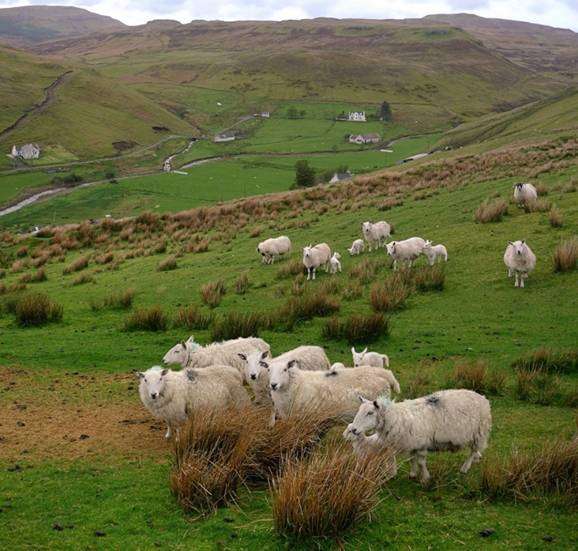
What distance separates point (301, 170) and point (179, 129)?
91591mm

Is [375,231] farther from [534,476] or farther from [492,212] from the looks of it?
[534,476]

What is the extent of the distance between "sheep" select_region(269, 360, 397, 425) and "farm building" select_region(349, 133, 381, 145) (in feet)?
450

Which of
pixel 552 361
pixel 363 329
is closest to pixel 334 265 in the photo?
pixel 363 329

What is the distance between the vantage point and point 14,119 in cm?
12375

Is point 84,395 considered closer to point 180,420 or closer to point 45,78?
point 180,420

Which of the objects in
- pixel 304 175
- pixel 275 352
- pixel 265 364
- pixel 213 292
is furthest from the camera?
pixel 304 175

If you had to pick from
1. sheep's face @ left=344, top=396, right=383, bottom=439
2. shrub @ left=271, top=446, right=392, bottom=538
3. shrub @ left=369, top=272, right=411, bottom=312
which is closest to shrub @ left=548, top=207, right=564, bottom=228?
shrub @ left=369, top=272, right=411, bottom=312

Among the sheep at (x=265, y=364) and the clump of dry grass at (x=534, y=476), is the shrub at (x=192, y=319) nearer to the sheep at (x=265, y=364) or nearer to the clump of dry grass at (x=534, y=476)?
the sheep at (x=265, y=364)

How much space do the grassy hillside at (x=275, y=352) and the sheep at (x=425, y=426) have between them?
0.28 metres

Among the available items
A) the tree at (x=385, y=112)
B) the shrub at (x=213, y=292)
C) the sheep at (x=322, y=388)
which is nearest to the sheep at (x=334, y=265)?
the shrub at (x=213, y=292)

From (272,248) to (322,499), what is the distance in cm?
1771

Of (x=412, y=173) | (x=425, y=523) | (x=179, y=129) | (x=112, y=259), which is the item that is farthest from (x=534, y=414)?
(x=179, y=129)

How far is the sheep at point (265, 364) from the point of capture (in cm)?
1041

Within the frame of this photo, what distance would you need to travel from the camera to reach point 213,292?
19.2m
